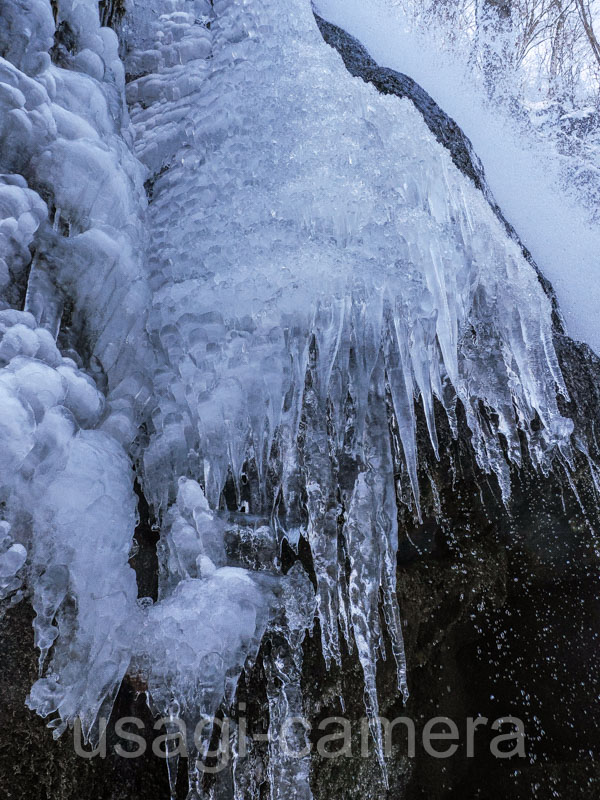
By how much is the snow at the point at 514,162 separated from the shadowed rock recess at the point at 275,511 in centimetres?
51

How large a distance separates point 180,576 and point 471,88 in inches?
144

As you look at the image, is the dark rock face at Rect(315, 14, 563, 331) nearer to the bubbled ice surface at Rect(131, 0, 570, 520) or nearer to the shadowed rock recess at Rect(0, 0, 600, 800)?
the shadowed rock recess at Rect(0, 0, 600, 800)

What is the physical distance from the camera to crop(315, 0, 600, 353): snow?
3420 mm

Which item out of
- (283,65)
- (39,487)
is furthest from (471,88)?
(39,487)

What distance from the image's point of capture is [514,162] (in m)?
3.79

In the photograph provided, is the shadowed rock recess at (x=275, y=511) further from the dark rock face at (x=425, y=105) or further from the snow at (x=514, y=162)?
the snow at (x=514, y=162)

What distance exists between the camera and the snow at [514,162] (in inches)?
135

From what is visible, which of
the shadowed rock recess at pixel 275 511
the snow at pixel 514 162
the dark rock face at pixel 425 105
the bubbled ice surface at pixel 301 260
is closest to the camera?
the shadowed rock recess at pixel 275 511

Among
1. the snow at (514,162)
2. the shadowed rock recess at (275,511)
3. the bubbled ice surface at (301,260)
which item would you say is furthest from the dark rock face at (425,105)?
the bubbled ice surface at (301,260)

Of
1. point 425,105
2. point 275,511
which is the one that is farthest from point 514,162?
point 275,511

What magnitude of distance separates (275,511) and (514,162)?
2886 millimetres

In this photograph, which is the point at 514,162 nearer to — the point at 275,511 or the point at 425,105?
the point at 425,105

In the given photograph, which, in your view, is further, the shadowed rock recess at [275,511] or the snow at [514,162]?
the snow at [514,162]

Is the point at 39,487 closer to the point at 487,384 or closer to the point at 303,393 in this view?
the point at 303,393
